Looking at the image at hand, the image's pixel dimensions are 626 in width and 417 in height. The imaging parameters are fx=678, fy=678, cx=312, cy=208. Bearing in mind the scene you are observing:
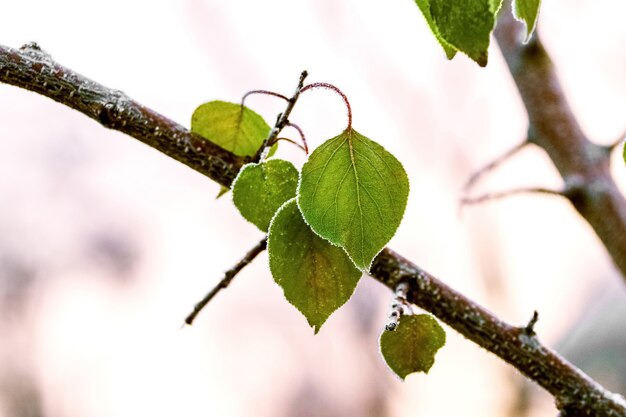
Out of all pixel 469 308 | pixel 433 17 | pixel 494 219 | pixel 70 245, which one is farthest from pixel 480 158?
pixel 433 17

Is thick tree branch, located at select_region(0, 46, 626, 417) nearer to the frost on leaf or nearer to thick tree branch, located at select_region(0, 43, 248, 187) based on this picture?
thick tree branch, located at select_region(0, 43, 248, 187)

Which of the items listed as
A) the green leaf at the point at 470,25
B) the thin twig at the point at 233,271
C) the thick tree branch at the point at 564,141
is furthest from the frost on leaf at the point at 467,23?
the thick tree branch at the point at 564,141

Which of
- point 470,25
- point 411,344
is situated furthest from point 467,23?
point 411,344

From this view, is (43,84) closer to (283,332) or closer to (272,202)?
(272,202)

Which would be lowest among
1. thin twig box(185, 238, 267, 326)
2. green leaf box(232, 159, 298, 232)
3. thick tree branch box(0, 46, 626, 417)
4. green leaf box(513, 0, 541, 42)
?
thin twig box(185, 238, 267, 326)

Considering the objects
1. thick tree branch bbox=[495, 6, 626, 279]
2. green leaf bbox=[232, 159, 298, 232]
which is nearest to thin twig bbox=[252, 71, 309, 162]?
green leaf bbox=[232, 159, 298, 232]
